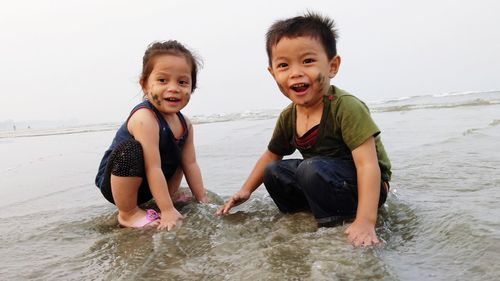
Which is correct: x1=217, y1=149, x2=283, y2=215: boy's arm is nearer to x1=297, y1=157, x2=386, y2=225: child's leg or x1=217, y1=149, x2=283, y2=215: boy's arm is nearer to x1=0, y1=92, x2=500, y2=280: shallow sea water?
x1=0, y1=92, x2=500, y2=280: shallow sea water

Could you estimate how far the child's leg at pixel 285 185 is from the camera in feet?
8.46

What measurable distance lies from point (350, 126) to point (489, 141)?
127 inches

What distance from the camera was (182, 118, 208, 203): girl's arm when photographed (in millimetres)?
3117

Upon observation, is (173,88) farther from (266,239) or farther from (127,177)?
(266,239)

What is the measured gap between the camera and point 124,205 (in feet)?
8.65

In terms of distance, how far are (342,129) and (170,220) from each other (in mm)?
1034

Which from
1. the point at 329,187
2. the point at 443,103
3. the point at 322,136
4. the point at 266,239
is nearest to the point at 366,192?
the point at 329,187

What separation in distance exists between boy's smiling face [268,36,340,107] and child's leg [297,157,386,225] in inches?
14.8

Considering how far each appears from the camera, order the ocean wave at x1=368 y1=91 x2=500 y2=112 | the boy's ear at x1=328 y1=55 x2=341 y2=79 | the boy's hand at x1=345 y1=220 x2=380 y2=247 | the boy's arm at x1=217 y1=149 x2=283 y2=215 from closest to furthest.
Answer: the boy's hand at x1=345 y1=220 x2=380 y2=247
the boy's ear at x1=328 y1=55 x2=341 y2=79
the boy's arm at x1=217 y1=149 x2=283 y2=215
the ocean wave at x1=368 y1=91 x2=500 y2=112

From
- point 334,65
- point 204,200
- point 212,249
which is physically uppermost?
point 334,65

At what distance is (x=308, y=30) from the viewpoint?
2355mm

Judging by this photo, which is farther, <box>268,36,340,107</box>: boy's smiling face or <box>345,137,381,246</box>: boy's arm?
<box>268,36,340,107</box>: boy's smiling face

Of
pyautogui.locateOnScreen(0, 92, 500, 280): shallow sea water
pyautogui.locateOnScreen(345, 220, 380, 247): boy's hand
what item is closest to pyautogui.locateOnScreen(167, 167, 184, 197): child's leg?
pyautogui.locateOnScreen(0, 92, 500, 280): shallow sea water

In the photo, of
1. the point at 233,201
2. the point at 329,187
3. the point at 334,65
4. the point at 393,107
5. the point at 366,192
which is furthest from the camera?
the point at 393,107
